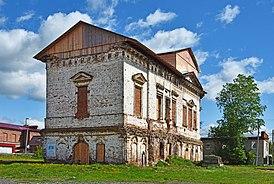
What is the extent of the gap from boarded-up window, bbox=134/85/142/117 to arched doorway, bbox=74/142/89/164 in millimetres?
3940

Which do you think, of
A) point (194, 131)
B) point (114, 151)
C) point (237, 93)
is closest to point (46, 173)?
point (114, 151)

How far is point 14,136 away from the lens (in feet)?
212

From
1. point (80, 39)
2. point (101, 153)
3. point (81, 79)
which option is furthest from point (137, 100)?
point (80, 39)

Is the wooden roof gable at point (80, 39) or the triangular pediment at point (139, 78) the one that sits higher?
the wooden roof gable at point (80, 39)

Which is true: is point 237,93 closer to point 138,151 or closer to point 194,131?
point 194,131

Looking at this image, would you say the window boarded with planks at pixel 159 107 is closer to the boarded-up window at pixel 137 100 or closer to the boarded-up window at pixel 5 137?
the boarded-up window at pixel 137 100

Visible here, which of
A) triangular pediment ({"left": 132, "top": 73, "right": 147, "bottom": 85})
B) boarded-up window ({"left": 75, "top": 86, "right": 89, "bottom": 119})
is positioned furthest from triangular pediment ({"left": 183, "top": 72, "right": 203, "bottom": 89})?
boarded-up window ({"left": 75, "top": 86, "right": 89, "bottom": 119})

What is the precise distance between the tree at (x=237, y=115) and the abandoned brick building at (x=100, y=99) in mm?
18884

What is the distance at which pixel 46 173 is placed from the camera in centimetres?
1816

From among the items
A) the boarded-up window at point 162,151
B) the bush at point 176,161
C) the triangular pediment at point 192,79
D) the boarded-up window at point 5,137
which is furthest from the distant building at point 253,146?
the boarded-up window at point 5,137

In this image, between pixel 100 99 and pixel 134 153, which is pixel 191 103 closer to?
pixel 134 153

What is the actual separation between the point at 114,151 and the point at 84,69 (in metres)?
5.78

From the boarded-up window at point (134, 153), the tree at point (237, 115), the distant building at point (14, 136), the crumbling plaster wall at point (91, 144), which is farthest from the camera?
the distant building at point (14, 136)

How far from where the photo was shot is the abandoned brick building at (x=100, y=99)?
25.1 meters
